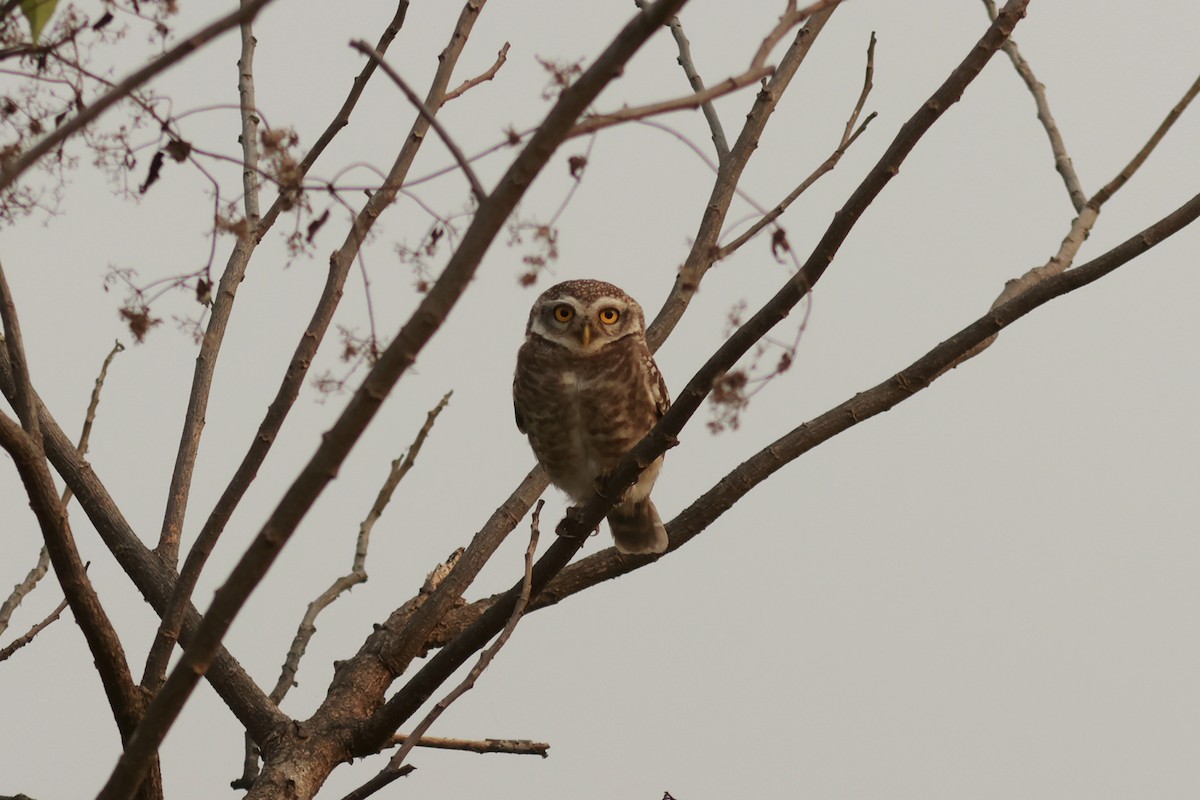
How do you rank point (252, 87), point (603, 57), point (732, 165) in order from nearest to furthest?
1. point (603, 57)
2. point (252, 87)
3. point (732, 165)

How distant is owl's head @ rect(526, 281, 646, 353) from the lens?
442 cm

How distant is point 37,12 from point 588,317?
9.58ft

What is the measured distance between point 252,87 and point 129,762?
2.07m

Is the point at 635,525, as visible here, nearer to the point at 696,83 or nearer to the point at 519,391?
the point at 519,391

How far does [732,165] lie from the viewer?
155 inches

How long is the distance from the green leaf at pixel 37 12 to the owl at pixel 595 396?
2.84 m

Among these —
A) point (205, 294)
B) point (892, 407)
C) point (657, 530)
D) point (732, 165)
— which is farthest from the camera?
point (657, 530)

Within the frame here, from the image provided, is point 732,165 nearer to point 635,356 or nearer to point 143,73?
point 635,356

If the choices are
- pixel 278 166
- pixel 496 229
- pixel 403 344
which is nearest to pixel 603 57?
pixel 496 229

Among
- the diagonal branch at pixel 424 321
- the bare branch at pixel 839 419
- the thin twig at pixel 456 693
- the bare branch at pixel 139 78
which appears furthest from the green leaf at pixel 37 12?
the bare branch at pixel 839 419

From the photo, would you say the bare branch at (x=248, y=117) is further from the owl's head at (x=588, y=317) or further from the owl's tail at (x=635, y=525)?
the owl's tail at (x=635, y=525)

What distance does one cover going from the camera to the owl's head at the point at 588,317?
442 centimetres

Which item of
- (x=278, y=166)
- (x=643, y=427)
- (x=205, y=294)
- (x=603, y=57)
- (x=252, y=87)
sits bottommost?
(x=603, y=57)

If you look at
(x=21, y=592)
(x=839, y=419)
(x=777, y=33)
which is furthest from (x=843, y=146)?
(x=21, y=592)
